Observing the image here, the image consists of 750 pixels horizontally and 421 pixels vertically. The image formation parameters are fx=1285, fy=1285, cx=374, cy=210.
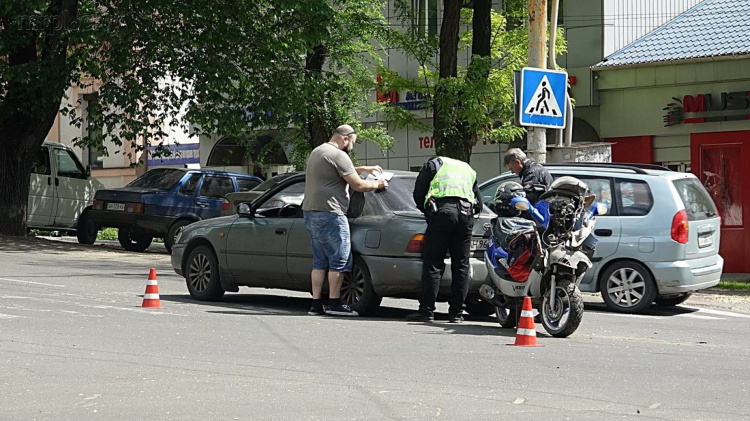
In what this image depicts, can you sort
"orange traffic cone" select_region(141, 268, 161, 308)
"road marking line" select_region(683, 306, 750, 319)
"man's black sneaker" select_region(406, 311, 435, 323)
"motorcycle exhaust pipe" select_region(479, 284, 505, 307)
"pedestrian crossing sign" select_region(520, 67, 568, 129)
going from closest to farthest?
"motorcycle exhaust pipe" select_region(479, 284, 505, 307) → "man's black sneaker" select_region(406, 311, 435, 323) → "orange traffic cone" select_region(141, 268, 161, 308) → "road marking line" select_region(683, 306, 750, 319) → "pedestrian crossing sign" select_region(520, 67, 568, 129)

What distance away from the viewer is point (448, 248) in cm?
1230

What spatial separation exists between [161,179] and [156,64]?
7.78 feet

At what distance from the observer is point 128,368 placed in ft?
28.6

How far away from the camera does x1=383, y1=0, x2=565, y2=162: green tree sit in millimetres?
23250

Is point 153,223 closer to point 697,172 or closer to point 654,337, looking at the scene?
point 697,172

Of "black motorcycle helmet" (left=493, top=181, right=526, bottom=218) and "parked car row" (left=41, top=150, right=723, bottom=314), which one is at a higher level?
"black motorcycle helmet" (left=493, top=181, right=526, bottom=218)

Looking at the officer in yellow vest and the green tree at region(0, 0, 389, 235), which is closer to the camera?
the officer in yellow vest

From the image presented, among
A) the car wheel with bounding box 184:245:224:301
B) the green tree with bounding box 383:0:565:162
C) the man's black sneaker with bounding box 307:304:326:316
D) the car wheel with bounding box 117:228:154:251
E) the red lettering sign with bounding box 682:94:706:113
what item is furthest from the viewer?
the car wheel with bounding box 117:228:154:251

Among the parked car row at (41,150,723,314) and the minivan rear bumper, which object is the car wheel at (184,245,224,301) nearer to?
the parked car row at (41,150,723,314)

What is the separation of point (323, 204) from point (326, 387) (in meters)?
4.79

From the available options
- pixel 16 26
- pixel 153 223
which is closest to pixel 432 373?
pixel 153 223

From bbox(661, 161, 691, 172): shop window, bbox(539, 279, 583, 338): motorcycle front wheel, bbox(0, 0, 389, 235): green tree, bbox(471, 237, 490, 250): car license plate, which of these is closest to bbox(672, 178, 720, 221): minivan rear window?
bbox(471, 237, 490, 250): car license plate

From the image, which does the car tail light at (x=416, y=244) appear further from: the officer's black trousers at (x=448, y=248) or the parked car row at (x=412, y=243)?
the officer's black trousers at (x=448, y=248)

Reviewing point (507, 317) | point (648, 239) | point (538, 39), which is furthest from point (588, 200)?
point (538, 39)
